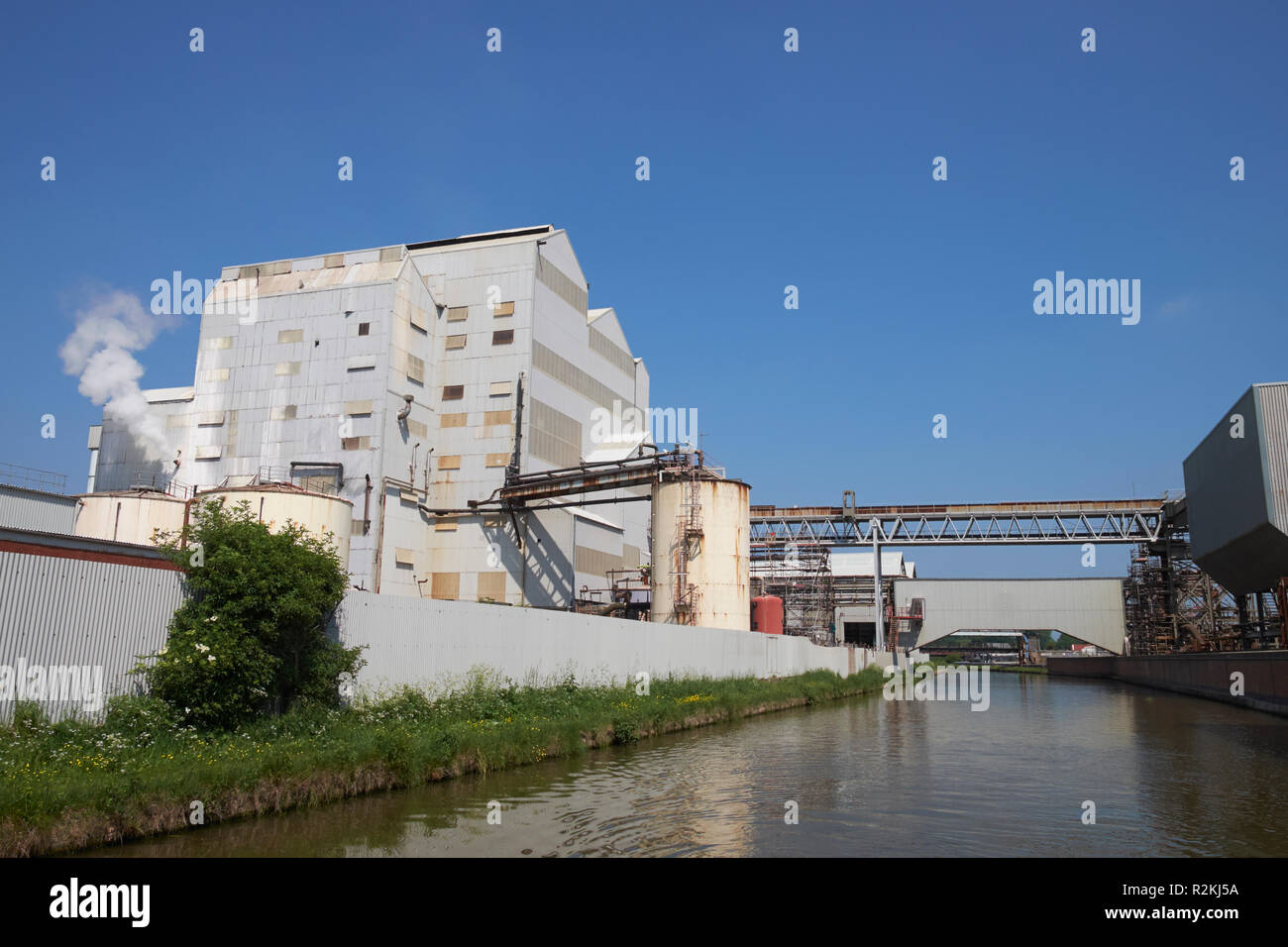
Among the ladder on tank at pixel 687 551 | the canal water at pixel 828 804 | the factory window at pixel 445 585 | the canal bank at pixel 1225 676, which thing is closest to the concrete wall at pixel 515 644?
the ladder on tank at pixel 687 551

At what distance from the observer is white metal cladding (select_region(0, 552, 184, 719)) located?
13031 mm

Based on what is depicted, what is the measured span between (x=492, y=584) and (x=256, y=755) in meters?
29.1

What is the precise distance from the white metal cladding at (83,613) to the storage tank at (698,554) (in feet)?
82.0

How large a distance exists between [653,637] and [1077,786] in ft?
53.9

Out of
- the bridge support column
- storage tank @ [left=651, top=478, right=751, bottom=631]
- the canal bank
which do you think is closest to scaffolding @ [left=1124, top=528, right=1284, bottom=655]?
the canal bank

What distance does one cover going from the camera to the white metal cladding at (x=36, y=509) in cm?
3027

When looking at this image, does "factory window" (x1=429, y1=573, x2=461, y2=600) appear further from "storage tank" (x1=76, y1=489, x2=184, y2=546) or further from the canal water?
the canal water

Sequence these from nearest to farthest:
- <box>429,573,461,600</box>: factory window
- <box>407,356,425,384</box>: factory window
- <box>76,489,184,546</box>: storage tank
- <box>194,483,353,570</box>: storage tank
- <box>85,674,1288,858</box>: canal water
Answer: <box>85,674,1288,858</box>: canal water
<box>194,483,353,570</box>: storage tank
<box>76,489,184,546</box>: storage tank
<box>429,573,461,600</box>: factory window
<box>407,356,425,384</box>: factory window

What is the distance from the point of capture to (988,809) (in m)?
14.9

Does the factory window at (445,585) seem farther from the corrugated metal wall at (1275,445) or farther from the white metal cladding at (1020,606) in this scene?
the white metal cladding at (1020,606)

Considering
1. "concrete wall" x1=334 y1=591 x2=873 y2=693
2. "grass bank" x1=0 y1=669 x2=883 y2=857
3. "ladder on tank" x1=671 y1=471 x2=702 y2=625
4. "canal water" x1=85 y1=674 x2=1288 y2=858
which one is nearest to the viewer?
"grass bank" x1=0 y1=669 x2=883 y2=857

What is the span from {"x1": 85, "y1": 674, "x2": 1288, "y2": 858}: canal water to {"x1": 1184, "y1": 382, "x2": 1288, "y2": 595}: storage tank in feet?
44.5

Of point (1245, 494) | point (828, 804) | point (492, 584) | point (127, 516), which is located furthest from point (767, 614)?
point (828, 804)

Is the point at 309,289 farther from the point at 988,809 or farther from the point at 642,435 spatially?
the point at 988,809
